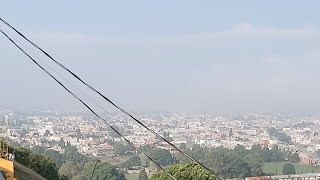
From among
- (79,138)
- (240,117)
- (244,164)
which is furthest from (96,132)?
(240,117)

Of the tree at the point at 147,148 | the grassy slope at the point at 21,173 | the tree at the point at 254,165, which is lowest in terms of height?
the tree at the point at 254,165

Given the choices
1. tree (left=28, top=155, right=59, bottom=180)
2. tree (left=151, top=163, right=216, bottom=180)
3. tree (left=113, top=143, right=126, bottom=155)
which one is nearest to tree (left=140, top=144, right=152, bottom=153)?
tree (left=113, top=143, right=126, bottom=155)

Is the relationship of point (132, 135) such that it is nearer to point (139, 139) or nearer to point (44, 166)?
point (139, 139)

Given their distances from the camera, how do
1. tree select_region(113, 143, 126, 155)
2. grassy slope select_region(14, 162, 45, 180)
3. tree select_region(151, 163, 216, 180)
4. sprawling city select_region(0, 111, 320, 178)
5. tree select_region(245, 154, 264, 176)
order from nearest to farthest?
1. grassy slope select_region(14, 162, 45, 180)
2. tree select_region(151, 163, 216, 180)
3. tree select_region(245, 154, 264, 176)
4. sprawling city select_region(0, 111, 320, 178)
5. tree select_region(113, 143, 126, 155)

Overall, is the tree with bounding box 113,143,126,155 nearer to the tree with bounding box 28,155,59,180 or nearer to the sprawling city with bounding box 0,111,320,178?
the sprawling city with bounding box 0,111,320,178

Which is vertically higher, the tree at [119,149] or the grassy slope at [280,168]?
the tree at [119,149]

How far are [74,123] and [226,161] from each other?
78906 mm

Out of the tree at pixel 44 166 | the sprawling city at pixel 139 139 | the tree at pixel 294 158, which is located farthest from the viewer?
the tree at pixel 294 158

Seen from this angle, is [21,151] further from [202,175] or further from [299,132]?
[299,132]

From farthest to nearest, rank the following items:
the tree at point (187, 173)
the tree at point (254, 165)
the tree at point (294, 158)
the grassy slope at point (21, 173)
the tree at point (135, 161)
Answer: the tree at point (294, 158) → the tree at point (135, 161) → the tree at point (254, 165) → the tree at point (187, 173) → the grassy slope at point (21, 173)

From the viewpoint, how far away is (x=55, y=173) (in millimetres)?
25766

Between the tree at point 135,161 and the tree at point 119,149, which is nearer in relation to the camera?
the tree at point 135,161

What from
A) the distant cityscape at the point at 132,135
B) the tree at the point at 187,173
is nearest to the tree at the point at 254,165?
the distant cityscape at the point at 132,135

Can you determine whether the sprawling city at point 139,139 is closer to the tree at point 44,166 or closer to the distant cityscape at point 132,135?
the distant cityscape at point 132,135
